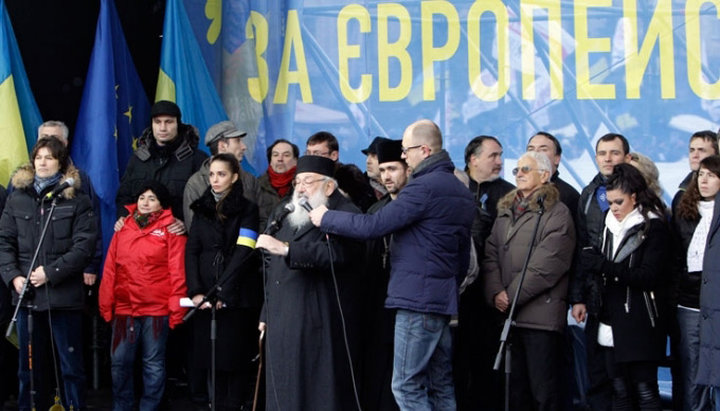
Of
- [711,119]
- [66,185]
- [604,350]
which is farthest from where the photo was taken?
[711,119]

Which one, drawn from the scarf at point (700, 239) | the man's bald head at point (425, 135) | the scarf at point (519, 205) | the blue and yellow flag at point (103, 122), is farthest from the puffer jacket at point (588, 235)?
the blue and yellow flag at point (103, 122)

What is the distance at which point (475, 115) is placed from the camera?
8.09 meters

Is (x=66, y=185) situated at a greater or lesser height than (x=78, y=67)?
lesser

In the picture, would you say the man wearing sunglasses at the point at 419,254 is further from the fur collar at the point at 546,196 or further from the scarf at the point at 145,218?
the scarf at the point at 145,218

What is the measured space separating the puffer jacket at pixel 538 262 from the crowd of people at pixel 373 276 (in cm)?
1

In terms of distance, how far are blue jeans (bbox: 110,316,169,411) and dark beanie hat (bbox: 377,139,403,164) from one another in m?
1.84

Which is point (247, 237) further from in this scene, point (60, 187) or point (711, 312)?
point (711, 312)

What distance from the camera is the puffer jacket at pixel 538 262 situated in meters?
6.14

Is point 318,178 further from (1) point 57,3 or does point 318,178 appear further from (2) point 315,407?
(1) point 57,3

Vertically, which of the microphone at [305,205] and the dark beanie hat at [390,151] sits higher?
the dark beanie hat at [390,151]

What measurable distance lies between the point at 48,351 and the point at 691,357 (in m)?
3.95

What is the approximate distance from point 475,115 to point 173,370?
2.92m

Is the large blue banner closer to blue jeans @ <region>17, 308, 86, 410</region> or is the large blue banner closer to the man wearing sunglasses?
blue jeans @ <region>17, 308, 86, 410</region>

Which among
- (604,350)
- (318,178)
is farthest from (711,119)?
(318,178)
